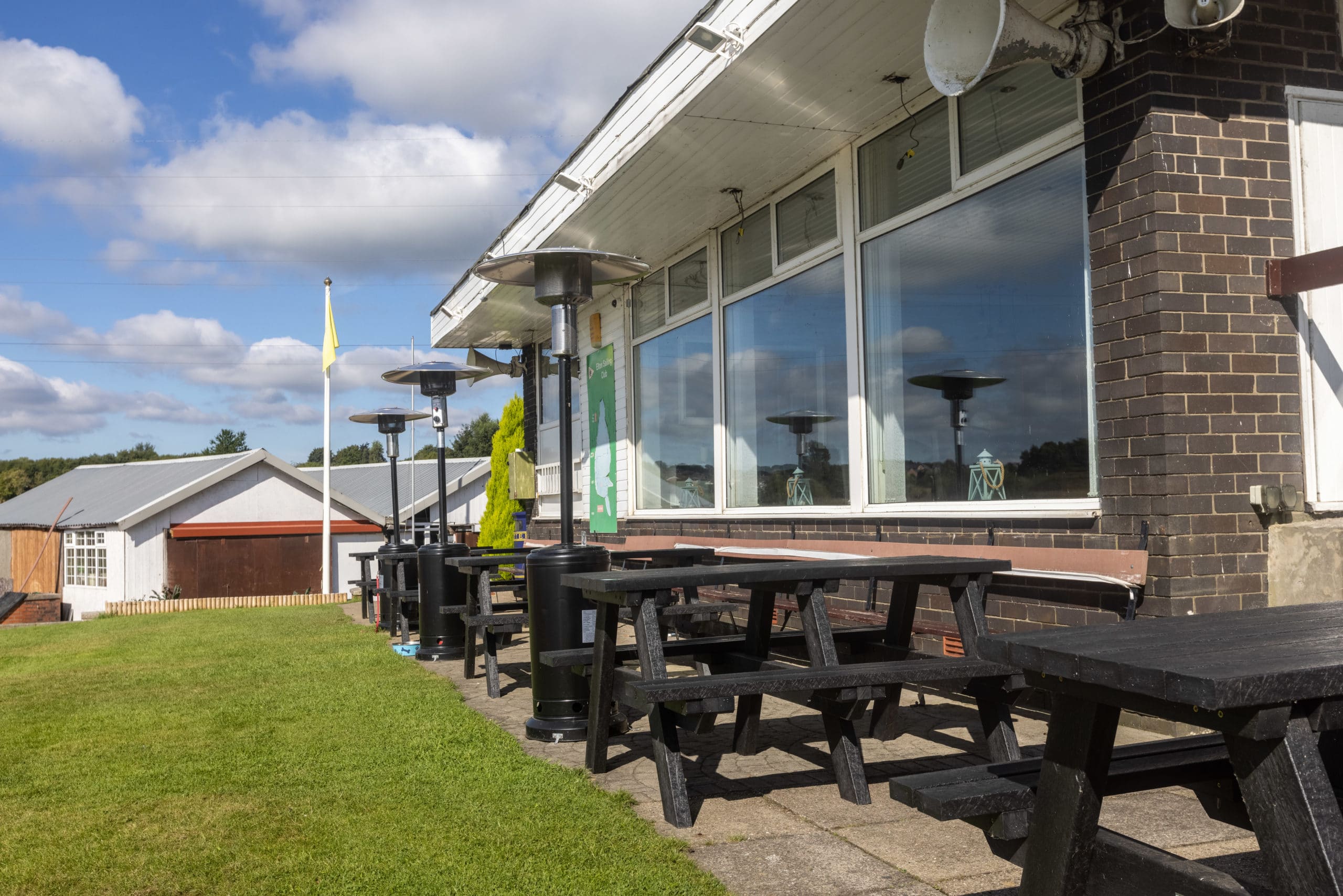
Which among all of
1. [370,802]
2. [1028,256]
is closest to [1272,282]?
[1028,256]

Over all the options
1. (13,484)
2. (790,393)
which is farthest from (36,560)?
(13,484)

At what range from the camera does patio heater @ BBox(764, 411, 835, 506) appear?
7.88 meters

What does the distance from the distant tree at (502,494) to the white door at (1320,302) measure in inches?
467

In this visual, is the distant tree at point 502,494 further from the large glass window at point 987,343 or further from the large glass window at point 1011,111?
the large glass window at point 1011,111

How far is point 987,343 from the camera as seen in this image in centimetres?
600

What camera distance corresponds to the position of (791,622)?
26.4 feet

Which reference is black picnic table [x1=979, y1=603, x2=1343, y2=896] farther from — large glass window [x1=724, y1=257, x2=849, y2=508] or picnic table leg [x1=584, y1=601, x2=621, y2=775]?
large glass window [x1=724, y1=257, x2=849, y2=508]

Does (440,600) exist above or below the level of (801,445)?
below

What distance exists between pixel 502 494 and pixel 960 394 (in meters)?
10.7

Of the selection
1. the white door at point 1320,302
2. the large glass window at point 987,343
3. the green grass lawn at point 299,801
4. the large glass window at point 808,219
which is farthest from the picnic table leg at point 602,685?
the large glass window at point 808,219

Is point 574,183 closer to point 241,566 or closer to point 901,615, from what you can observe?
point 901,615

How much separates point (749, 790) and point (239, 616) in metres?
14.1

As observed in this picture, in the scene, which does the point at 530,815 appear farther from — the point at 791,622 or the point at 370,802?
the point at 791,622

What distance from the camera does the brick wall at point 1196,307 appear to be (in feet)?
15.0
